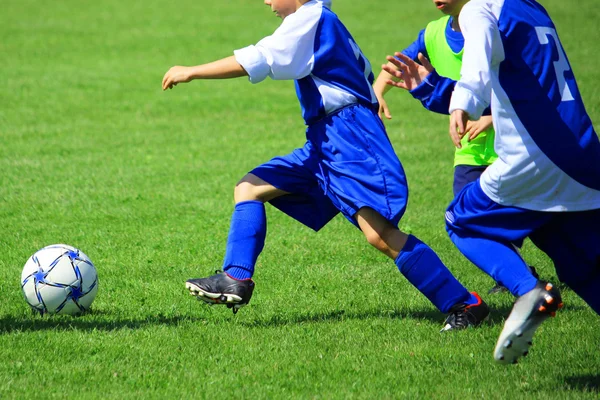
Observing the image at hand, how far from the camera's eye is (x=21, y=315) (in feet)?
17.3

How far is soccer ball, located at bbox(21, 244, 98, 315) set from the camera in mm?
5184

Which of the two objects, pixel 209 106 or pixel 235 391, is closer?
pixel 235 391

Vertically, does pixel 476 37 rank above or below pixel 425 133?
above

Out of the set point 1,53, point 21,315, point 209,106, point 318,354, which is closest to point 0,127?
point 209,106

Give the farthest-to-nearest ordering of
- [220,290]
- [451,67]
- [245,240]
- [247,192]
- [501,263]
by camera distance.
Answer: [451,67], [247,192], [245,240], [220,290], [501,263]

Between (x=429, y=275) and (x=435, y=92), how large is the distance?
42.0 inches

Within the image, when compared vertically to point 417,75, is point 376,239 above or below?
below

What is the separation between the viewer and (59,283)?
5.19 meters

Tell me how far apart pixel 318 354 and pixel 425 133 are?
7971 millimetres

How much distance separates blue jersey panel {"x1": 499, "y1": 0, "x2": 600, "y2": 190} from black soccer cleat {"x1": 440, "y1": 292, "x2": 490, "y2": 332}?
1.32 meters

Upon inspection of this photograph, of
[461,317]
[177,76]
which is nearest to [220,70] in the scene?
[177,76]

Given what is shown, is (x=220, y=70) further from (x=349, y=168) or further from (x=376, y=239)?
(x=376, y=239)

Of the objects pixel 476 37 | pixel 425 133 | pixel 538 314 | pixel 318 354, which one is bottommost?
pixel 425 133

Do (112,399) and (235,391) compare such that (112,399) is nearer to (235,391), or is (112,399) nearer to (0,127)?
(235,391)
